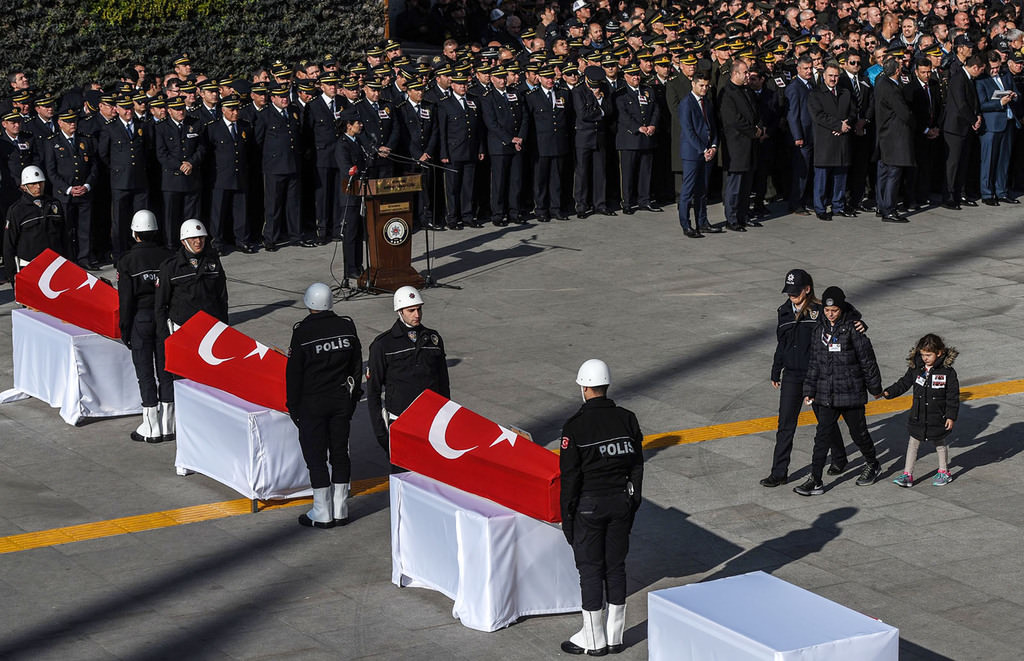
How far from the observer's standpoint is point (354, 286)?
60.8 ft

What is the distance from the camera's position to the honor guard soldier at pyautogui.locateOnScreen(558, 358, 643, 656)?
9047 mm

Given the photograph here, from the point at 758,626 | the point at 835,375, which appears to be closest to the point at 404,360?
the point at 835,375

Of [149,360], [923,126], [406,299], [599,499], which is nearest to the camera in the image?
[599,499]

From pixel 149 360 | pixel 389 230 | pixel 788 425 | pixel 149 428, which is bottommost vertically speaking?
pixel 149 428

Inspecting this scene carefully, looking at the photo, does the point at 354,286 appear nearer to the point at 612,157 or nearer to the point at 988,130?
the point at 612,157

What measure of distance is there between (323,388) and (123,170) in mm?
8877

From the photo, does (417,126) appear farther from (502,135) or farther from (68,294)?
(68,294)

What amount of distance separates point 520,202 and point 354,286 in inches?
165

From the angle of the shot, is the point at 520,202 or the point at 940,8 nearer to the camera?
the point at 520,202

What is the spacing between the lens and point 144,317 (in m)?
13.5

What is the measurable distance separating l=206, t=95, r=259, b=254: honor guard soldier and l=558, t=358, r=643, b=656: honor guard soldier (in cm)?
1146

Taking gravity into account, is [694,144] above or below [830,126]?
below

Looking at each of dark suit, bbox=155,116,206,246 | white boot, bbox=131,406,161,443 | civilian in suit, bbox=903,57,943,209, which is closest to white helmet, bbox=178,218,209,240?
white boot, bbox=131,406,161,443

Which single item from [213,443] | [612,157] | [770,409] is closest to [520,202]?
[612,157]
